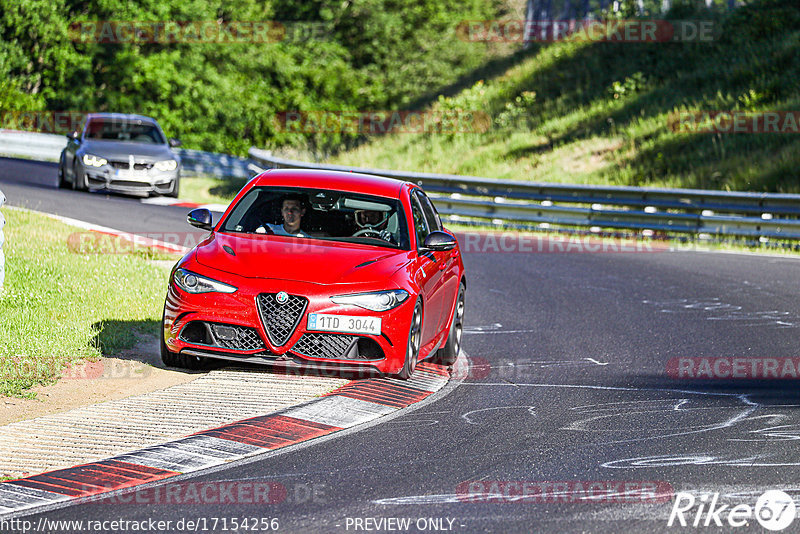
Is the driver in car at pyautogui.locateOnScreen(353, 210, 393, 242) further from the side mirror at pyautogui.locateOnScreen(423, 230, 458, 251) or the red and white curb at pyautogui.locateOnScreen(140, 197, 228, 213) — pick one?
the red and white curb at pyautogui.locateOnScreen(140, 197, 228, 213)

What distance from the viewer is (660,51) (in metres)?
39.2

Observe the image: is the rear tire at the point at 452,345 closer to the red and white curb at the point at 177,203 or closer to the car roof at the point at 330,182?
the car roof at the point at 330,182

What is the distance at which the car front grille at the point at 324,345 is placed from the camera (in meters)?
7.79

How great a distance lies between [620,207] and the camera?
2380 cm

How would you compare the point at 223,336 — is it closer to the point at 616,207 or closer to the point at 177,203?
the point at 177,203

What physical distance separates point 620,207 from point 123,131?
10795mm

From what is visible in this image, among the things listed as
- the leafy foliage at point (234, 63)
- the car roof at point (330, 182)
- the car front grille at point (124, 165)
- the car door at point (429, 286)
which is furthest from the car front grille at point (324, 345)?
the leafy foliage at point (234, 63)

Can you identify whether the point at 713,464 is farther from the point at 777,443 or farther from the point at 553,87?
the point at 553,87

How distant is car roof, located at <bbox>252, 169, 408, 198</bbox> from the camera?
935cm

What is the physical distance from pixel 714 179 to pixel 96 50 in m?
32.0

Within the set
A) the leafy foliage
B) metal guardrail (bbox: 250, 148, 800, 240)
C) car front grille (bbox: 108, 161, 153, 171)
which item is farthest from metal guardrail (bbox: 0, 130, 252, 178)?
car front grille (bbox: 108, 161, 153, 171)

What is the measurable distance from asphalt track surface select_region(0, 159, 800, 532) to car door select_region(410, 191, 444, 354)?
469 mm

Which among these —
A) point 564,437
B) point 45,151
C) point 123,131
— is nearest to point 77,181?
point 123,131

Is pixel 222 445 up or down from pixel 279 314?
down
